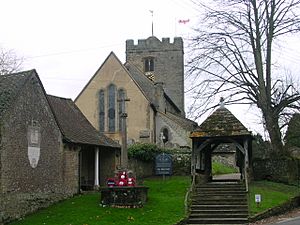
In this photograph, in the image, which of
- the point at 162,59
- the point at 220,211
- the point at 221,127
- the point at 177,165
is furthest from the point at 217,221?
the point at 162,59

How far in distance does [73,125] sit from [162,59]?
39.4m

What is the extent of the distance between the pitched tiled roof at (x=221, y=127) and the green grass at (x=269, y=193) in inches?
131

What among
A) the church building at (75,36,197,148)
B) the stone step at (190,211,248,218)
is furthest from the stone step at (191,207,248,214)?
the church building at (75,36,197,148)

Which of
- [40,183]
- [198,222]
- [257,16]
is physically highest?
[257,16]

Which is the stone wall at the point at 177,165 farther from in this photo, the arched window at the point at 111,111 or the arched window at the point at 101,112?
the arched window at the point at 101,112

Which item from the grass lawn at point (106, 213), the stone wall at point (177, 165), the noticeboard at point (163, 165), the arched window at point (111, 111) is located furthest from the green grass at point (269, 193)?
the arched window at point (111, 111)

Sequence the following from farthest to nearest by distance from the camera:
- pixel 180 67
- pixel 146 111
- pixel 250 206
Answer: pixel 180 67
pixel 146 111
pixel 250 206

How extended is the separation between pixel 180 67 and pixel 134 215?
4881cm

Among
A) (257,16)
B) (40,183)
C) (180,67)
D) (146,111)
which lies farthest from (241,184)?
(180,67)

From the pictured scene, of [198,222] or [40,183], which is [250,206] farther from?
[40,183]

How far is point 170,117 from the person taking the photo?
1980 inches

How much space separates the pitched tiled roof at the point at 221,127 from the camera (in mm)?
28028

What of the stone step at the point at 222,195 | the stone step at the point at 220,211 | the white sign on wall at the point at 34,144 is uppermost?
the white sign on wall at the point at 34,144

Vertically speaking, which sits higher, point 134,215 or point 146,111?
point 146,111
